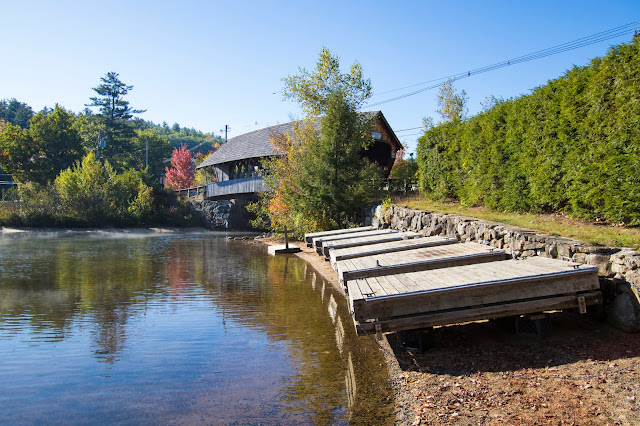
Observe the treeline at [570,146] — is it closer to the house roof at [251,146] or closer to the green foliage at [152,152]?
the house roof at [251,146]

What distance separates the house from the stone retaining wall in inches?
798

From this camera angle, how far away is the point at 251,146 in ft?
132

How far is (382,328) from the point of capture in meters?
5.82

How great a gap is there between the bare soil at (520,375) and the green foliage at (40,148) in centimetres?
5450

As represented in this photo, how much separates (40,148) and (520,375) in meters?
57.6

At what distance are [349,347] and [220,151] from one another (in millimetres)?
40845

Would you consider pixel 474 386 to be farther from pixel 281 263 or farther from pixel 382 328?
pixel 281 263

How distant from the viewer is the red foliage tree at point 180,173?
6294 cm

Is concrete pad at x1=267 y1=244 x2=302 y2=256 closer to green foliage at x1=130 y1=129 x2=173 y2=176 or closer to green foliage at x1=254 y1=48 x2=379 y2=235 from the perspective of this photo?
green foliage at x1=254 y1=48 x2=379 y2=235

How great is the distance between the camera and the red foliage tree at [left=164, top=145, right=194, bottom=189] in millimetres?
62938

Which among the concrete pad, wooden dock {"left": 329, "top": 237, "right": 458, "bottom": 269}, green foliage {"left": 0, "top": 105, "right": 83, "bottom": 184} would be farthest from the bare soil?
green foliage {"left": 0, "top": 105, "right": 83, "bottom": 184}

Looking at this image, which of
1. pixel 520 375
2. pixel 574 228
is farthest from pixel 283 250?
pixel 520 375

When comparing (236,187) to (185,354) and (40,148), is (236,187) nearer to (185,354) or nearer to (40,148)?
(40,148)

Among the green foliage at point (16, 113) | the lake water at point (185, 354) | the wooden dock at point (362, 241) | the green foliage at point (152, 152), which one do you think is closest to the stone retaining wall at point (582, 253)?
the wooden dock at point (362, 241)
